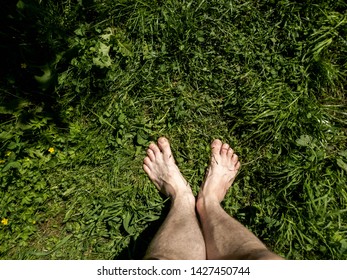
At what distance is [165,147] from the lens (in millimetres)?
2994

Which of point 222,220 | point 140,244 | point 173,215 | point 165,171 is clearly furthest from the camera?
point 165,171

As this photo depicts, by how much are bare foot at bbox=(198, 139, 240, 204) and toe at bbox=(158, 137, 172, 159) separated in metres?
0.37

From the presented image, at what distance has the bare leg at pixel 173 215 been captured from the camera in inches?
94.3

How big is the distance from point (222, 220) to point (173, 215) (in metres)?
0.39

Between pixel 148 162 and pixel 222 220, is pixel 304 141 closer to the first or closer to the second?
pixel 222 220

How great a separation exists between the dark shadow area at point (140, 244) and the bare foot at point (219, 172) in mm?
439

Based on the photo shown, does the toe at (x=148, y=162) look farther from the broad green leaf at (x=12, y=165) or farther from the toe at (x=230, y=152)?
the broad green leaf at (x=12, y=165)

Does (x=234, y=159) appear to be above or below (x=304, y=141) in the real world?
below

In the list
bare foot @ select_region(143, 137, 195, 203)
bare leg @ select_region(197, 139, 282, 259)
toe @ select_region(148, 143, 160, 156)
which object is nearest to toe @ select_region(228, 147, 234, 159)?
bare leg @ select_region(197, 139, 282, 259)

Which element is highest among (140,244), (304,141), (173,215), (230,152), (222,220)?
(304,141)

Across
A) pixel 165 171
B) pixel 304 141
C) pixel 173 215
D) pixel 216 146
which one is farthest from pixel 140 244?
pixel 304 141

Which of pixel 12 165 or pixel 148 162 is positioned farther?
pixel 148 162

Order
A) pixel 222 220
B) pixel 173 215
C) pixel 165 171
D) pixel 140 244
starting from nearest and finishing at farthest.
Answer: pixel 222 220 < pixel 173 215 < pixel 140 244 < pixel 165 171

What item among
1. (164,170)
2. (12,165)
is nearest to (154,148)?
(164,170)
